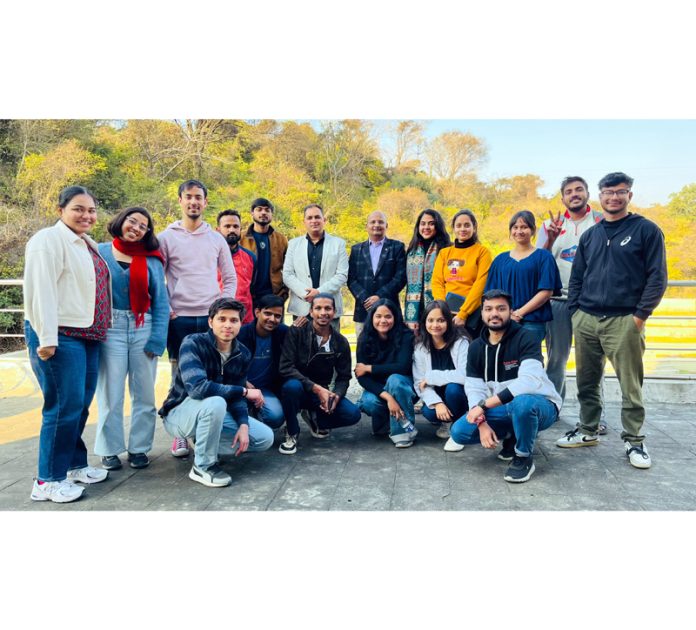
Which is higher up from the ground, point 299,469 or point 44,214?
point 44,214

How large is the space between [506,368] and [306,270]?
1874 mm

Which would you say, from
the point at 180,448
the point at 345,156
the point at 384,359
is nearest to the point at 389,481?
the point at 384,359

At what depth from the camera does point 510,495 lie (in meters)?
2.90

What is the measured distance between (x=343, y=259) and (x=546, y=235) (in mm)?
1643

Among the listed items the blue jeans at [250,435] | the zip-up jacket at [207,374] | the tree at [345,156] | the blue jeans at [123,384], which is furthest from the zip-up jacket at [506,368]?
the tree at [345,156]

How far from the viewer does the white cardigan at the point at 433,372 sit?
3.68 meters

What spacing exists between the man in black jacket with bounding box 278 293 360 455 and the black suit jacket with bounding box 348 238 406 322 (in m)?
0.76

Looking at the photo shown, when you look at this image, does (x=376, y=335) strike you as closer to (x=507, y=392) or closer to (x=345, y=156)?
(x=507, y=392)

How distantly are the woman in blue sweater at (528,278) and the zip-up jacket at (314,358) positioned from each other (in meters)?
1.30

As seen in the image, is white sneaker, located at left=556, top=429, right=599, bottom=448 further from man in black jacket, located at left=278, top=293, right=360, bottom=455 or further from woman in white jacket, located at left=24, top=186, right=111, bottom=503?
woman in white jacket, located at left=24, top=186, right=111, bottom=503

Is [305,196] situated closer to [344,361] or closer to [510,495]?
[344,361]

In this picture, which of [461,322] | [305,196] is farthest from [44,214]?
[461,322]

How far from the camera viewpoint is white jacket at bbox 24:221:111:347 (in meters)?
2.67

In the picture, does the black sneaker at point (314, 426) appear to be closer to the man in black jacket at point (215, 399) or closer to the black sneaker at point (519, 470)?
the man in black jacket at point (215, 399)
